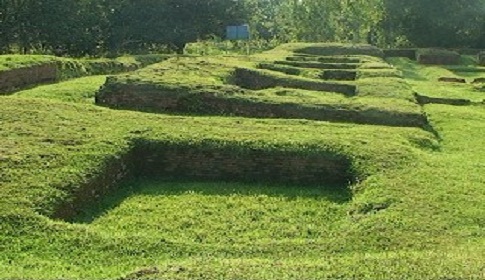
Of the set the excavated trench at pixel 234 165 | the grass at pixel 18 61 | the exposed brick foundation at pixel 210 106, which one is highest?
the grass at pixel 18 61

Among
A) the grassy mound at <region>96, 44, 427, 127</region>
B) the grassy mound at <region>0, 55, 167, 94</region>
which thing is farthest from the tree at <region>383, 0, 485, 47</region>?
the grassy mound at <region>96, 44, 427, 127</region>

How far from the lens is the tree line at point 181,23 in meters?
20.3

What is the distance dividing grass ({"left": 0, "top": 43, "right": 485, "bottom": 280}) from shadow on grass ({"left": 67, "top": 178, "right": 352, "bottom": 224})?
0.07 ft

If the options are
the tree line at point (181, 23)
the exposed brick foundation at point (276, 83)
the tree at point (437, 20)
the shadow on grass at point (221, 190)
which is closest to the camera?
the shadow on grass at point (221, 190)

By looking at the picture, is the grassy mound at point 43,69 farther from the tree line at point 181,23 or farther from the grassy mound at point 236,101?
the tree line at point 181,23

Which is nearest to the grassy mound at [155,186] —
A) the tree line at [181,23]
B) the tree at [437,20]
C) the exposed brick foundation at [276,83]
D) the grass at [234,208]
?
the grass at [234,208]

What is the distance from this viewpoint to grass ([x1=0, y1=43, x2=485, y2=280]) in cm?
439

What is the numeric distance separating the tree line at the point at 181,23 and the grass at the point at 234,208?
12.3 meters

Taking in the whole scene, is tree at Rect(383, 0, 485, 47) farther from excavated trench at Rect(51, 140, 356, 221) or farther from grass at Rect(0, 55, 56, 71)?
excavated trench at Rect(51, 140, 356, 221)

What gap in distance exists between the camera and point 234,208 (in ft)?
21.1

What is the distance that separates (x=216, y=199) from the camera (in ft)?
22.0

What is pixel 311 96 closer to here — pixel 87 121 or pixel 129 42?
pixel 87 121

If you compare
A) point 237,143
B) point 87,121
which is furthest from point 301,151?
point 87,121

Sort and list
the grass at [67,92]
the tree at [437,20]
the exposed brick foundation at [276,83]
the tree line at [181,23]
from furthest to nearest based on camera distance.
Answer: the tree at [437,20], the tree line at [181,23], the exposed brick foundation at [276,83], the grass at [67,92]
